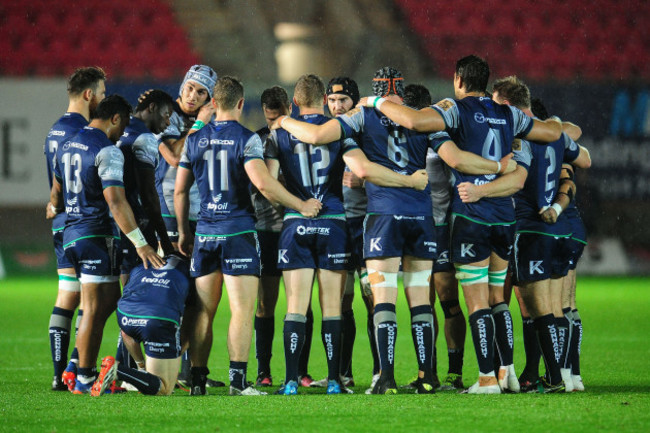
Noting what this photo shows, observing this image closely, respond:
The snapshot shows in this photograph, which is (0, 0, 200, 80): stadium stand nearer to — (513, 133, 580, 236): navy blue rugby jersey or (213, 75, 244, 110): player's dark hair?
(213, 75, 244, 110): player's dark hair

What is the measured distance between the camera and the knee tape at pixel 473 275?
23.6ft

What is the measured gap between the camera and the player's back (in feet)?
23.4

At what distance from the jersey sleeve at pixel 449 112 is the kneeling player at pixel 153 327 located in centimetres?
244

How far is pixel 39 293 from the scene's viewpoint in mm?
16906

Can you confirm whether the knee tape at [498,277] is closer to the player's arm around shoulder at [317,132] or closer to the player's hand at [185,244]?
the player's arm around shoulder at [317,132]

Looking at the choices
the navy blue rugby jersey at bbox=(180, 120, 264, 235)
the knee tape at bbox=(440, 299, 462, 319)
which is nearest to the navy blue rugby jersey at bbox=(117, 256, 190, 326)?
the navy blue rugby jersey at bbox=(180, 120, 264, 235)

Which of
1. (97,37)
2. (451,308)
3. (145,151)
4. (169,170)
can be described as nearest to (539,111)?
(451,308)

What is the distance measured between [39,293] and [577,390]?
12.0 m

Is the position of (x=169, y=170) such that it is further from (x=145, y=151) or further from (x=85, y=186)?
(x=85, y=186)

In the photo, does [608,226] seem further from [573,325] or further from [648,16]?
[573,325]

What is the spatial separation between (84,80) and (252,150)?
194cm

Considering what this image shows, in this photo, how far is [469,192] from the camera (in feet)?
23.7

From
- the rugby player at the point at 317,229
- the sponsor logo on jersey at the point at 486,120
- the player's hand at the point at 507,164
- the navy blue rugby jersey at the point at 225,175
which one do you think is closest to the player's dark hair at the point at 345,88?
the rugby player at the point at 317,229

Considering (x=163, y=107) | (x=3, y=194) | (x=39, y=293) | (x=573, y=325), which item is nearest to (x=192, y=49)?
(x=3, y=194)
